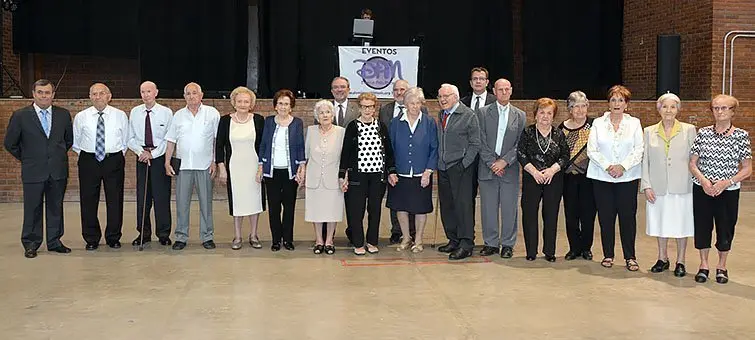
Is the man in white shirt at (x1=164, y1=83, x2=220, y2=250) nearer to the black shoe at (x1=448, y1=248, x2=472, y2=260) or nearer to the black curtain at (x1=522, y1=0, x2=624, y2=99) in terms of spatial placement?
the black shoe at (x1=448, y1=248, x2=472, y2=260)

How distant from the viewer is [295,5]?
1359 centimetres

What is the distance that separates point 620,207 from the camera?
5.81m

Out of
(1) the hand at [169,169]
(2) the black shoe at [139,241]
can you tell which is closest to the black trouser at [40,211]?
(2) the black shoe at [139,241]

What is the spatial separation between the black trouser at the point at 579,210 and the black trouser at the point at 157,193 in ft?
10.7

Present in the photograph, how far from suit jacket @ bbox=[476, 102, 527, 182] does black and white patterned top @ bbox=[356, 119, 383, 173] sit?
2.68 ft

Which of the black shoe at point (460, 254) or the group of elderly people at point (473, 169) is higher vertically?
the group of elderly people at point (473, 169)

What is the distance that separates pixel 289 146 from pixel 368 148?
0.64 m

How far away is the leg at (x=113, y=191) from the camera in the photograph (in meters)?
6.51

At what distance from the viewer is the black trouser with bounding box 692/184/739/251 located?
5301 millimetres

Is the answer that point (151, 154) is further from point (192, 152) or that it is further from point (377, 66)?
point (377, 66)

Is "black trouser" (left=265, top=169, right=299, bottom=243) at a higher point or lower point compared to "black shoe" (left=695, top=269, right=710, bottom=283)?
higher

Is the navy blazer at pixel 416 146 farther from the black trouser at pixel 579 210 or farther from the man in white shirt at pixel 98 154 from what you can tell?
the man in white shirt at pixel 98 154

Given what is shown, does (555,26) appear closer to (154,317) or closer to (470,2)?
(470,2)

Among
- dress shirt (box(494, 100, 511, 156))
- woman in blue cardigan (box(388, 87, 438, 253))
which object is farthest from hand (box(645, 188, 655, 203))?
woman in blue cardigan (box(388, 87, 438, 253))
